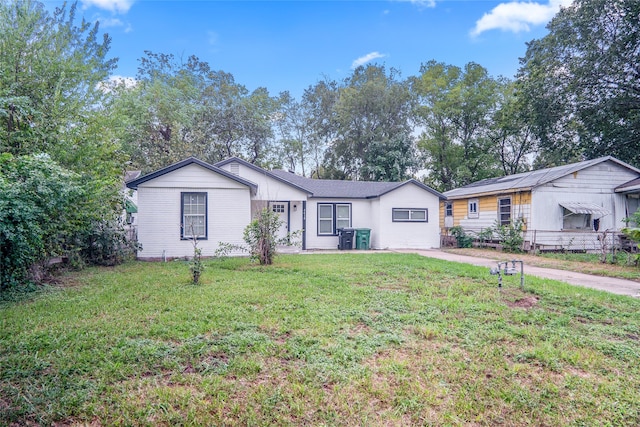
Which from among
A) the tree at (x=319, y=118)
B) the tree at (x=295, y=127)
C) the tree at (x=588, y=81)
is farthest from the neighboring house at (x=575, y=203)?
the tree at (x=295, y=127)

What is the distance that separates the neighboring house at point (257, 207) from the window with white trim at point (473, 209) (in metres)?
2.72

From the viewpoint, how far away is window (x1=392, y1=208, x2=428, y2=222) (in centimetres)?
1570

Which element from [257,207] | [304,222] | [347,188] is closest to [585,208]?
[347,188]

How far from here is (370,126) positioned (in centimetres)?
2953

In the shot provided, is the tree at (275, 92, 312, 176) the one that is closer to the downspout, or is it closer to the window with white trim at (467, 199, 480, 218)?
the window with white trim at (467, 199, 480, 218)

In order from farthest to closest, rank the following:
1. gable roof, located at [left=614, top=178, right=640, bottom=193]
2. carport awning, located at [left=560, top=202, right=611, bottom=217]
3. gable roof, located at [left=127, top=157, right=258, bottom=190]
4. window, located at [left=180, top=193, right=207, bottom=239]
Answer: carport awning, located at [left=560, top=202, right=611, bottom=217] → gable roof, located at [left=614, top=178, right=640, bottom=193] → window, located at [left=180, top=193, right=207, bottom=239] → gable roof, located at [left=127, top=157, right=258, bottom=190]

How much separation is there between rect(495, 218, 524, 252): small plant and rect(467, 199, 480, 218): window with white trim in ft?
9.48

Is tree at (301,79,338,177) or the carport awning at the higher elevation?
tree at (301,79,338,177)

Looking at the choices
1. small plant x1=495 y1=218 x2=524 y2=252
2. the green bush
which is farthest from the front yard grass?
the green bush

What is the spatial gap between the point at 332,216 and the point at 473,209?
7.57m

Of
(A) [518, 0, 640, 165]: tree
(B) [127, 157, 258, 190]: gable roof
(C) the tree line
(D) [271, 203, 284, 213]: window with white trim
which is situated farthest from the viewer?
(A) [518, 0, 640, 165]: tree

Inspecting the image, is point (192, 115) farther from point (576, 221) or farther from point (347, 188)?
point (576, 221)

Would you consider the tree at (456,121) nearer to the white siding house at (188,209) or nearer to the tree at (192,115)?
the tree at (192,115)

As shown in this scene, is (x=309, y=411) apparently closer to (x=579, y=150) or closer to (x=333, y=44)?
(x=333, y=44)
